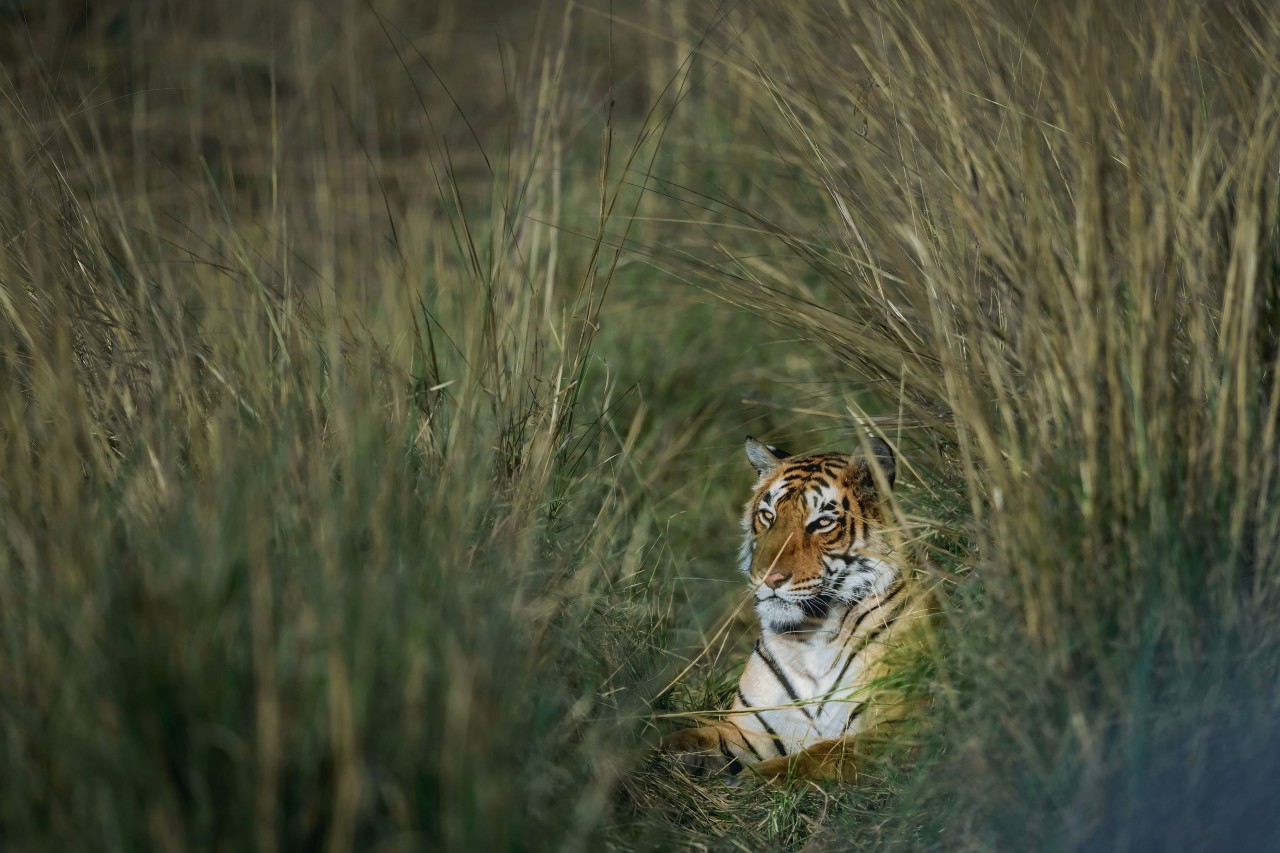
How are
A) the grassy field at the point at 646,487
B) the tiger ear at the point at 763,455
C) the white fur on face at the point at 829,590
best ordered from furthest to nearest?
the tiger ear at the point at 763,455 < the white fur on face at the point at 829,590 < the grassy field at the point at 646,487

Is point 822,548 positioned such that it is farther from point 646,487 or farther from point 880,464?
point 646,487

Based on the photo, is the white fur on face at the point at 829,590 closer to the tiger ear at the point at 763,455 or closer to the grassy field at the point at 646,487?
the grassy field at the point at 646,487

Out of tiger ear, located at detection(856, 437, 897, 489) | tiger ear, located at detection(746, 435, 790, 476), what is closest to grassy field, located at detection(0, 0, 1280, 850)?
tiger ear, located at detection(856, 437, 897, 489)

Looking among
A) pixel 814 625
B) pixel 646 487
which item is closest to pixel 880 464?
pixel 814 625

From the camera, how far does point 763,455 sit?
3275 mm

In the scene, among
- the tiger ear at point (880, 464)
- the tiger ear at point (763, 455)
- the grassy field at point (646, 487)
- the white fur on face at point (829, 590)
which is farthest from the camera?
the tiger ear at point (763, 455)

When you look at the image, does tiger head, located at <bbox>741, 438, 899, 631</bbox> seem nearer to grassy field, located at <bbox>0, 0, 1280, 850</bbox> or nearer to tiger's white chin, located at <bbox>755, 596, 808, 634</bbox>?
tiger's white chin, located at <bbox>755, 596, 808, 634</bbox>

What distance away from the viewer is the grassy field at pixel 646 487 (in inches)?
65.9

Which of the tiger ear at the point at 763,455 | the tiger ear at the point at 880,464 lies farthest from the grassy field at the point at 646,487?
the tiger ear at the point at 763,455

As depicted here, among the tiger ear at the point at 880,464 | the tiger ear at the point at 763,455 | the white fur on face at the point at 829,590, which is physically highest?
the tiger ear at the point at 880,464

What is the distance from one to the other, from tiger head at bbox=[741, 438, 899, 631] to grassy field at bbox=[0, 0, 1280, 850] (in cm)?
13

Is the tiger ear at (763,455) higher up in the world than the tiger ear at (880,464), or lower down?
lower down

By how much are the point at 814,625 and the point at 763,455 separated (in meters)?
0.49

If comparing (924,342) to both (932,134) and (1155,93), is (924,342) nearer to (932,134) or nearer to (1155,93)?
(932,134)
